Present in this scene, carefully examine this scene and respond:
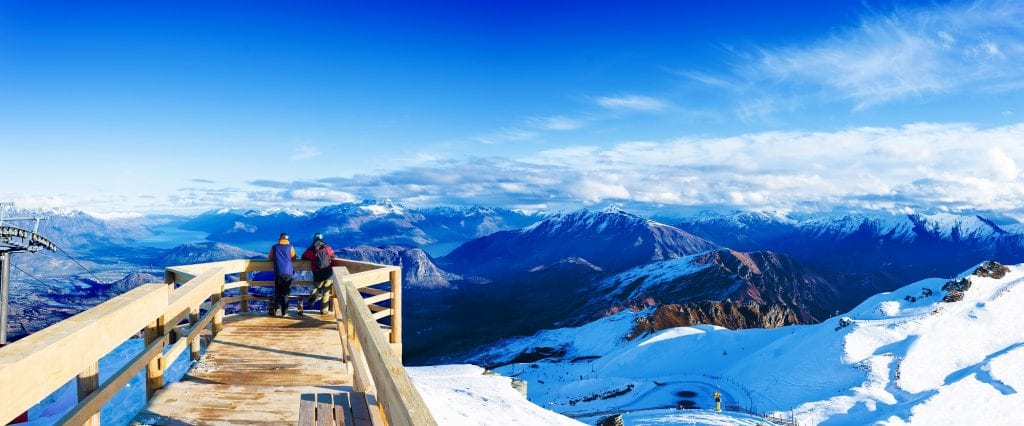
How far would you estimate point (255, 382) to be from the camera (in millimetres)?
7555

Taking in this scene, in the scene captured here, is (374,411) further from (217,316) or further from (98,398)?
(217,316)

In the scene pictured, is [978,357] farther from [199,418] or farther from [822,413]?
[199,418]

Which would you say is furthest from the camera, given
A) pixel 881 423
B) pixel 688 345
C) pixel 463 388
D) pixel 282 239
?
pixel 688 345

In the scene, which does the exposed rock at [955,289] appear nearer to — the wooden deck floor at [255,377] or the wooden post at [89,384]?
the wooden deck floor at [255,377]

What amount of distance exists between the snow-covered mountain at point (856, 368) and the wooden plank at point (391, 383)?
3347 centimetres

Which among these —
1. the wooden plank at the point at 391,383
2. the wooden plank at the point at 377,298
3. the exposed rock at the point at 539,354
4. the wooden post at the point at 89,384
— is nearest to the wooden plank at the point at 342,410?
the wooden plank at the point at 391,383

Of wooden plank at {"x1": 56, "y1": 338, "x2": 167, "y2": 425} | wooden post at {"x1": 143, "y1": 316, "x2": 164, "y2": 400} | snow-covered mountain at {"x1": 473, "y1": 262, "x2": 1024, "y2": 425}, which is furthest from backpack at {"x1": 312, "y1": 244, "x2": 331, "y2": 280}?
snow-covered mountain at {"x1": 473, "y1": 262, "x2": 1024, "y2": 425}

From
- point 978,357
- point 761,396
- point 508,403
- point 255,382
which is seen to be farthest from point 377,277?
point 978,357

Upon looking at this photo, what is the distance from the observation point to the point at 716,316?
150 metres

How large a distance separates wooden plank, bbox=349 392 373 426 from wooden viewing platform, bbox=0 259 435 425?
18 millimetres

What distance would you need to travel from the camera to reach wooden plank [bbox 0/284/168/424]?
104 inches

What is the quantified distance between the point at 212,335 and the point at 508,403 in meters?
15.1

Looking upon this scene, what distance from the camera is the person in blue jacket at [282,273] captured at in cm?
1217

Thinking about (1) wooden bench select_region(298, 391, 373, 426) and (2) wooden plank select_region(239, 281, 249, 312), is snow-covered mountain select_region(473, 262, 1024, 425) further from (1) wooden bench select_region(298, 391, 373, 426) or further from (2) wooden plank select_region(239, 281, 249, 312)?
(1) wooden bench select_region(298, 391, 373, 426)
